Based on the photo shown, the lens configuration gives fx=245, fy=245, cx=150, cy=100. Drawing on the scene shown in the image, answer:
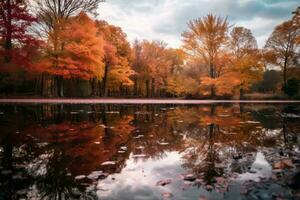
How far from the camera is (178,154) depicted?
4.99 meters

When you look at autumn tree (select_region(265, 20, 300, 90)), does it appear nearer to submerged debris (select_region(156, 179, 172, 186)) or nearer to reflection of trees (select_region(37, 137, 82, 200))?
submerged debris (select_region(156, 179, 172, 186))

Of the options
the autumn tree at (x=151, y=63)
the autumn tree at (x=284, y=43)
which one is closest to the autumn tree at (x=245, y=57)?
the autumn tree at (x=284, y=43)

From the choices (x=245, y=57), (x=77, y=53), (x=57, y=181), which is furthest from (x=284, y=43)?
(x=57, y=181)

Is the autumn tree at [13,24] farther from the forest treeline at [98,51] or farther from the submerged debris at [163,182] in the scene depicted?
the submerged debris at [163,182]

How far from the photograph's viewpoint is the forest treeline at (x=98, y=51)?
22438 mm

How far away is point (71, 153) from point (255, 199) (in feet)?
10.8

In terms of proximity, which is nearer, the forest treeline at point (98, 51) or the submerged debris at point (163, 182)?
the submerged debris at point (163, 182)

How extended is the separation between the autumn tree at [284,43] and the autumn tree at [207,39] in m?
9.99

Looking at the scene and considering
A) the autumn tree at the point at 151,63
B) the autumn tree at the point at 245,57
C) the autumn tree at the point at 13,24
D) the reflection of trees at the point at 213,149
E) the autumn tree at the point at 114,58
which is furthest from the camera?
the autumn tree at the point at 151,63

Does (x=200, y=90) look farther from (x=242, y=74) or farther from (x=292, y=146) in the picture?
(x=292, y=146)

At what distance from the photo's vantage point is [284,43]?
33.9 m

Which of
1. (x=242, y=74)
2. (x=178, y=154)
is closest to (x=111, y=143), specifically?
(x=178, y=154)

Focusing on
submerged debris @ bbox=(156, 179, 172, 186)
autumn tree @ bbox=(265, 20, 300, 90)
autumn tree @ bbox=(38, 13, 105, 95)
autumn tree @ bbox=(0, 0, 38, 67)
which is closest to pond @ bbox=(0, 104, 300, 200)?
submerged debris @ bbox=(156, 179, 172, 186)

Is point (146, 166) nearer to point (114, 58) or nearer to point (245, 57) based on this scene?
point (114, 58)
